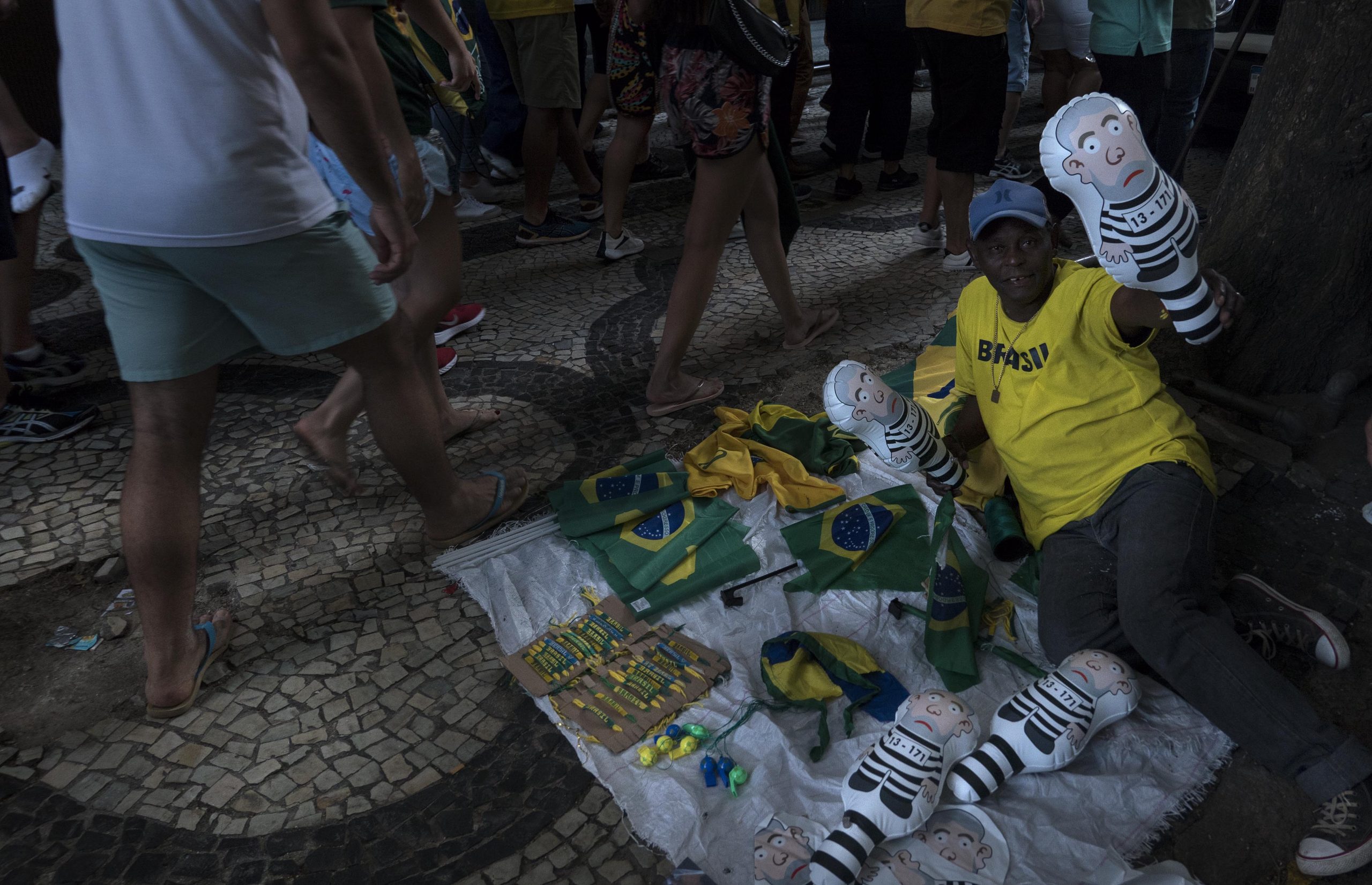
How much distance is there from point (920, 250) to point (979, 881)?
342 cm

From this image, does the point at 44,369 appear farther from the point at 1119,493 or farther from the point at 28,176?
the point at 1119,493

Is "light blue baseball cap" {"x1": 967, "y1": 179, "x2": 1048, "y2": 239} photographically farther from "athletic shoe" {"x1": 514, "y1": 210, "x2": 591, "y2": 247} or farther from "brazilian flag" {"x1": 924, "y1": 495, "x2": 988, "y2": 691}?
"athletic shoe" {"x1": 514, "y1": 210, "x2": 591, "y2": 247}

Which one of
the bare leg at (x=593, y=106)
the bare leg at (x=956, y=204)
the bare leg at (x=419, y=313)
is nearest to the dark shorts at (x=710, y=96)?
the bare leg at (x=419, y=313)

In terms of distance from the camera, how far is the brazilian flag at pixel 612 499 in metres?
2.52

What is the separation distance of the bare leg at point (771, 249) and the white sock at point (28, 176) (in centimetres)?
244

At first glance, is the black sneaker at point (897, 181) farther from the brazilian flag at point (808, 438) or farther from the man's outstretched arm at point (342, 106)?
the man's outstretched arm at point (342, 106)

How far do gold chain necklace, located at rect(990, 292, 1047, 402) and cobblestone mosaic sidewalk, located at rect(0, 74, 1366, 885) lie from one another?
104cm

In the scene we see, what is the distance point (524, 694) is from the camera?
2055 millimetres

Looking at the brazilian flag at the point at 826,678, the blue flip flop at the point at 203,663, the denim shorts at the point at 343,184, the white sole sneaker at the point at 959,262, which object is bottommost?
the blue flip flop at the point at 203,663

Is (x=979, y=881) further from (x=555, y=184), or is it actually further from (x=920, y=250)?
(x=555, y=184)

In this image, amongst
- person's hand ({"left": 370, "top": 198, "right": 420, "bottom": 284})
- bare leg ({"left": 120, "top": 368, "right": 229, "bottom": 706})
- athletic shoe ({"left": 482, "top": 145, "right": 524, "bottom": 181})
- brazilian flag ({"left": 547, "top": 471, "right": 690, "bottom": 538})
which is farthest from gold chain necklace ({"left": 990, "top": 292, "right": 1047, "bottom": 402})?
athletic shoe ({"left": 482, "top": 145, "right": 524, "bottom": 181})

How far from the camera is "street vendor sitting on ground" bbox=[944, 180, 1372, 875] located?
1.71m

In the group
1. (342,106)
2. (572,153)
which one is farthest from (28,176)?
(572,153)

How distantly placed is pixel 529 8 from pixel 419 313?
2.62 meters
